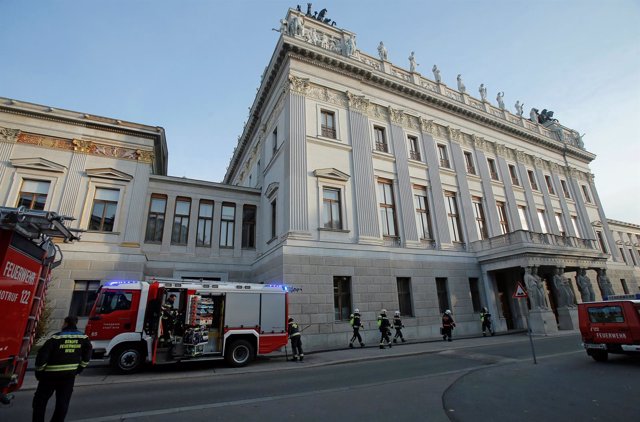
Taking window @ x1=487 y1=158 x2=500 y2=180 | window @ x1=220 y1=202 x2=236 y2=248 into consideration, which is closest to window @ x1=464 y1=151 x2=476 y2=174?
window @ x1=487 y1=158 x2=500 y2=180

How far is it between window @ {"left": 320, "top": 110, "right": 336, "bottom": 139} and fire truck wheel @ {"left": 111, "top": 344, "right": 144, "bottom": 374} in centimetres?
1527

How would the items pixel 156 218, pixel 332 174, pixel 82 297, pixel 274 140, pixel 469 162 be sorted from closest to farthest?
pixel 82 297 → pixel 332 174 → pixel 156 218 → pixel 274 140 → pixel 469 162

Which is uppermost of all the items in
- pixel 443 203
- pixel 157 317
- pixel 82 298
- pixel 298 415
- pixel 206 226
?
pixel 443 203

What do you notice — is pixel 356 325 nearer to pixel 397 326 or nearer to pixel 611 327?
pixel 397 326

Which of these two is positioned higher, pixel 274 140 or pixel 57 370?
pixel 274 140

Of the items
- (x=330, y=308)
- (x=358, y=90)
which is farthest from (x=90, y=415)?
(x=358, y=90)

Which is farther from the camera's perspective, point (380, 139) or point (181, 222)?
point (380, 139)

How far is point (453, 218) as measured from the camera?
24031 millimetres

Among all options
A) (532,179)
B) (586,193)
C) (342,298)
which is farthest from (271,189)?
(586,193)

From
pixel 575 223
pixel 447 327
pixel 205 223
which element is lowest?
pixel 447 327

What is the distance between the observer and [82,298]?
17.1 metres

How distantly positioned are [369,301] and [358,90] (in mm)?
14567

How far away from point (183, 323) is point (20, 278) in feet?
22.8

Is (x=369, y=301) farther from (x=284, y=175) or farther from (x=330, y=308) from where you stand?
(x=284, y=175)
